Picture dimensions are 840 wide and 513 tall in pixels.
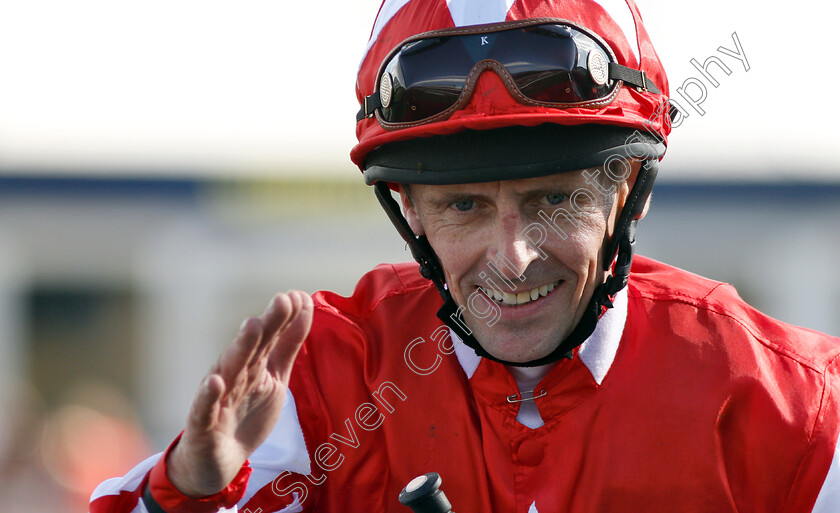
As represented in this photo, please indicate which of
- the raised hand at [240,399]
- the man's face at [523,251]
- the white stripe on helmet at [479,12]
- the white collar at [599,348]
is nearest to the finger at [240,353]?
the raised hand at [240,399]

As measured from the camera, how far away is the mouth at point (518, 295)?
2.36m

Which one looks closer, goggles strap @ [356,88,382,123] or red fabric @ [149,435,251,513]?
red fabric @ [149,435,251,513]

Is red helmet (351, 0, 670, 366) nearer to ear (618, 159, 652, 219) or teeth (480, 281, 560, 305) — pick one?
ear (618, 159, 652, 219)

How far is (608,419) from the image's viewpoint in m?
2.36

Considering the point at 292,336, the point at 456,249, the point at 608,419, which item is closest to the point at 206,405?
the point at 292,336

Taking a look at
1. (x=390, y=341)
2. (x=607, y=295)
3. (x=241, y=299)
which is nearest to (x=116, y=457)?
(x=241, y=299)

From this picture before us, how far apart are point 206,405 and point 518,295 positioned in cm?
84

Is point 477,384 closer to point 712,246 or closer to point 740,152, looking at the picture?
point 712,246

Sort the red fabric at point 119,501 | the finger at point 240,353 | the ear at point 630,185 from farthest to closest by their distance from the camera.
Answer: the ear at point 630,185
the red fabric at point 119,501
the finger at point 240,353

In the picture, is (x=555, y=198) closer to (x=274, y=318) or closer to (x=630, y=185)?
(x=630, y=185)

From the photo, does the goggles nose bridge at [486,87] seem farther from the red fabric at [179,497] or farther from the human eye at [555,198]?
the red fabric at [179,497]

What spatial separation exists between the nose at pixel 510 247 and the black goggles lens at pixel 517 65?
0.95ft

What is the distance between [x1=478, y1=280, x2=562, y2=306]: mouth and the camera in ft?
7.73

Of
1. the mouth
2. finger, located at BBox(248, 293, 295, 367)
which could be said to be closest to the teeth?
the mouth
